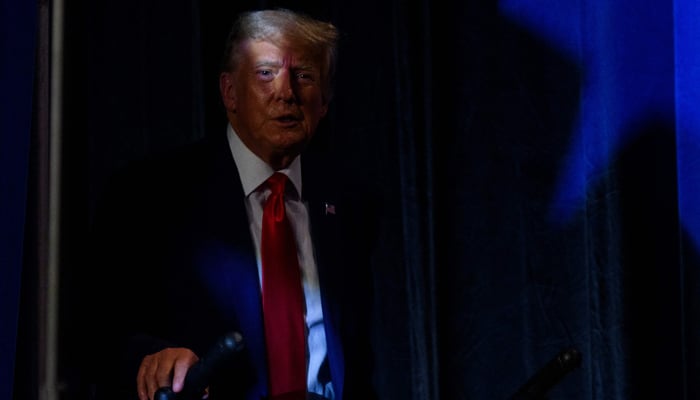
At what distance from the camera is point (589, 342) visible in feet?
7.79

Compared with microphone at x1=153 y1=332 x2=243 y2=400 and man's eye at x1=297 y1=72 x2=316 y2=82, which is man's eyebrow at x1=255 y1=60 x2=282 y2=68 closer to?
man's eye at x1=297 y1=72 x2=316 y2=82

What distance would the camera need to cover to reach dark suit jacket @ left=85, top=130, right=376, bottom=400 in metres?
1.90

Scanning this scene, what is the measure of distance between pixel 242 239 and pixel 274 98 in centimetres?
26

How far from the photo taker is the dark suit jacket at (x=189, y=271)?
6.24 feet

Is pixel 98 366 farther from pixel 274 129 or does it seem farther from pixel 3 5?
pixel 3 5

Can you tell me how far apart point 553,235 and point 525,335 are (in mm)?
231

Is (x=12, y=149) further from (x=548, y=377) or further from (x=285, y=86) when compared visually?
(x=548, y=377)

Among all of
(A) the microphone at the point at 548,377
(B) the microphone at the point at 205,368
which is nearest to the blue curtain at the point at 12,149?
(B) the microphone at the point at 205,368

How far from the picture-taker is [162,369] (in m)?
1.63

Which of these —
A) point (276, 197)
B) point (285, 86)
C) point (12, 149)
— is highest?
point (285, 86)

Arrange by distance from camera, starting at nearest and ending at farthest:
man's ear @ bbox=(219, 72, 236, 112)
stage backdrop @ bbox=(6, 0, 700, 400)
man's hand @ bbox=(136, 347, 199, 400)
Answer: man's hand @ bbox=(136, 347, 199, 400) → man's ear @ bbox=(219, 72, 236, 112) → stage backdrop @ bbox=(6, 0, 700, 400)

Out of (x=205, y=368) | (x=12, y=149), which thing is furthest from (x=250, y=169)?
(x=205, y=368)

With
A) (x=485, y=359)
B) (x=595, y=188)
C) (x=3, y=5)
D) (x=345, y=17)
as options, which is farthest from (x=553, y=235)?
(x=3, y=5)

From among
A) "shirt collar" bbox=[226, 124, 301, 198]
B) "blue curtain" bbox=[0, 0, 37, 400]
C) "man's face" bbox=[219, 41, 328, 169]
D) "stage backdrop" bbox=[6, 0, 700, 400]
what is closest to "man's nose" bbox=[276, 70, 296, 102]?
"man's face" bbox=[219, 41, 328, 169]
